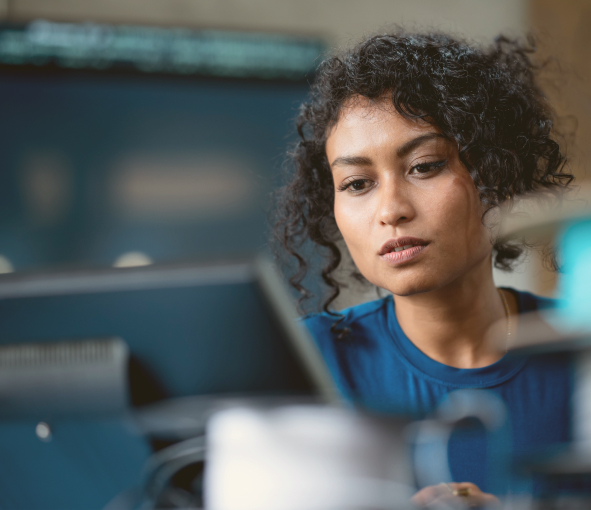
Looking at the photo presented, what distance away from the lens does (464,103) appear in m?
0.84

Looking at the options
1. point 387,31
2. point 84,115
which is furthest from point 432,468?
point 84,115

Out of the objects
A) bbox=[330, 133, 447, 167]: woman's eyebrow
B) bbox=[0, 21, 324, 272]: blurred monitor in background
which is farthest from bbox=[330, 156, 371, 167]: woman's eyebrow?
bbox=[0, 21, 324, 272]: blurred monitor in background

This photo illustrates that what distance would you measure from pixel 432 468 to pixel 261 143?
A: 1.64 metres

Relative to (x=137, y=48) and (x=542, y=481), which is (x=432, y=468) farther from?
(x=137, y=48)

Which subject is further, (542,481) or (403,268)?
(403,268)

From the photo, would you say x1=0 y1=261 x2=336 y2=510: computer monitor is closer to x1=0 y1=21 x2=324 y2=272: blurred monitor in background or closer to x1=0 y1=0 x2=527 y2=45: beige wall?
x1=0 y1=21 x2=324 y2=272: blurred monitor in background

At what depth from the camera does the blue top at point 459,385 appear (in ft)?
2.76

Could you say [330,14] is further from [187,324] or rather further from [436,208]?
[187,324]

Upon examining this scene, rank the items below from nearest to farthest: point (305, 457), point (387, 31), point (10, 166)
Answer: point (305, 457), point (387, 31), point (10, 166)

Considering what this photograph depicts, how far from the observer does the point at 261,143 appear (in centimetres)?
223

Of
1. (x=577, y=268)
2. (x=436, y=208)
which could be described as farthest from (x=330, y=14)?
(x=577, y=268)

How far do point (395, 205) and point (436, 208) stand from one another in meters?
0.06

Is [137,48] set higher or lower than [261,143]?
higher

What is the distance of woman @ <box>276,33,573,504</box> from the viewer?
812 mm
